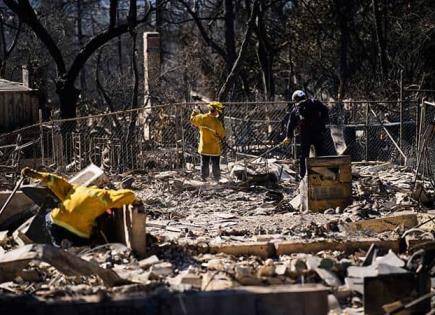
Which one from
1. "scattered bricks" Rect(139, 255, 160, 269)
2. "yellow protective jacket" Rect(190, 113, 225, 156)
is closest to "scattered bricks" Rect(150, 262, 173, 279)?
"scattered bricks" Rect(139, 255, 160, 269)

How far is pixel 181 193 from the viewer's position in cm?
1474

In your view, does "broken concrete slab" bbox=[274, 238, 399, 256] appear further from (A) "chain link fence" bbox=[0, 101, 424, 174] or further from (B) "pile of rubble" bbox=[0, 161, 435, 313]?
(A) "chain link fence" bbox=[0, 101, 424, 174]

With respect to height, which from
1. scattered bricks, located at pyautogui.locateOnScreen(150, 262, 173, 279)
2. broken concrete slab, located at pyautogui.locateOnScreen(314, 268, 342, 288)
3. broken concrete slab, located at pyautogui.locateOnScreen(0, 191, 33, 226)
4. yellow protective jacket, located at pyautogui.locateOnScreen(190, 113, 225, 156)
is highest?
yellow protective jacket, located at pyautogui.locateOnScreen(190, 113, 225, 156)

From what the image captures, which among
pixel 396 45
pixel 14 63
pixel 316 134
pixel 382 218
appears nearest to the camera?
pixel 382 218

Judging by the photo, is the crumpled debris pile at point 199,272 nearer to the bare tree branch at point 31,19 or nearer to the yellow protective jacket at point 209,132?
the yellow protective jacket at point 209,132

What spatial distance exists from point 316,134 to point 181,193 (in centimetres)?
257

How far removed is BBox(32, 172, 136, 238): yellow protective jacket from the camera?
9680mm

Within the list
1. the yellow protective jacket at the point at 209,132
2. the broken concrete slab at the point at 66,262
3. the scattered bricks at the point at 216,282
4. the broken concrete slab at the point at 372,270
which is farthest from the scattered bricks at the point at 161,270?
the yellow protective jacket at the point at 209,132

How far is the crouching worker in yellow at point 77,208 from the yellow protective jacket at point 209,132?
565 cm

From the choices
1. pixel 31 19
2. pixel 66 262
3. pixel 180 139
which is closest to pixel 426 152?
pixel 180 139

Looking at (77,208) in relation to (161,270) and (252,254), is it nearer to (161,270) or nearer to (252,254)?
(161,270)

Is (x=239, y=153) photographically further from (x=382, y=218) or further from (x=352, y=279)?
(x=352, y=279)

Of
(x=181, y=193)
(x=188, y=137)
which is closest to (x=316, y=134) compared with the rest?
(x=181, y=193)

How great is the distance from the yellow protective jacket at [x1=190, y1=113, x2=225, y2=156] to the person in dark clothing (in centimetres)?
171
